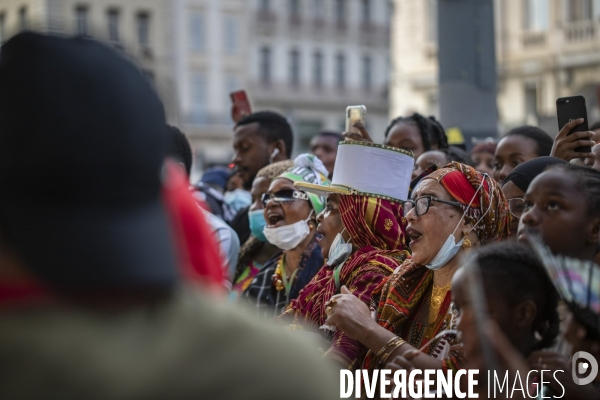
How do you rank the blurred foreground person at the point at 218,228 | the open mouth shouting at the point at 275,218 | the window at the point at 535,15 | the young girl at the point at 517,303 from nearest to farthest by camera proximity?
1. the young girl at the point at 517,303
2. the blurred foreground person at the point at 218,228
3. the open mouth shouting at the point at 275,218
4. the window at the point at 535,15

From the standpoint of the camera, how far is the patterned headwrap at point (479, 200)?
395 centimetres

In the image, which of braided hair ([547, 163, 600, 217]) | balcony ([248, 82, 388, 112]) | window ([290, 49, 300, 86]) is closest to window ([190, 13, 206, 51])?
→ balcony ([248, 82, 388, 112])

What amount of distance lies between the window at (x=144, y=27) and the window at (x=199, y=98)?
4.18 meters

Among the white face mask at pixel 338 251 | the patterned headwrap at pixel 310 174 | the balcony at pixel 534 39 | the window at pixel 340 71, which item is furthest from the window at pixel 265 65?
the white face mask at pixel 338 251

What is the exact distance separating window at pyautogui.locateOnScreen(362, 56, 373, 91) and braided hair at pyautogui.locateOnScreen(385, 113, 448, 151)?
163 ft

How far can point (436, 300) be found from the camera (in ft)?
12.6

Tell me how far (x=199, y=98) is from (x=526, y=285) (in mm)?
47385

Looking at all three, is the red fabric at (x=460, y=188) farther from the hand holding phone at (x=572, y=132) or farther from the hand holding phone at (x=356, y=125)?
the hand holding phone at (x=356, y=125)

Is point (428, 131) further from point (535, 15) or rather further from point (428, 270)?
point (535, 15)

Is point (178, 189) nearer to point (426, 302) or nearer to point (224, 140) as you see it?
point (426, 302)

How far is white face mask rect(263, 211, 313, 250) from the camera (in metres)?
5.69

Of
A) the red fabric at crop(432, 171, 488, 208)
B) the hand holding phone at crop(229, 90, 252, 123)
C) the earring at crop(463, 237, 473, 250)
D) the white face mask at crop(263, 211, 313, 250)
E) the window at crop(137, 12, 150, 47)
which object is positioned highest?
the window at crop(137, 12, 150, 47)

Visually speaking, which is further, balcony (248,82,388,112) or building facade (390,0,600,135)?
balcony (248,82,388,112)

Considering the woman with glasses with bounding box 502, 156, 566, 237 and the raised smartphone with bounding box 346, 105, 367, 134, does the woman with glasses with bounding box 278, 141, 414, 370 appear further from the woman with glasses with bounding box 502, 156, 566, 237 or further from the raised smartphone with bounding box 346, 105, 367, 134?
the raised smartphone with bounding box 346, 105, 367, 134
